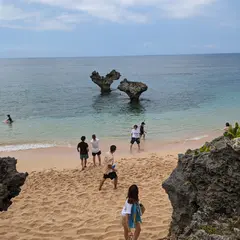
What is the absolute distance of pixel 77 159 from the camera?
19250 mm

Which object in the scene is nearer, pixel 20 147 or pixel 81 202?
pixel 81 202

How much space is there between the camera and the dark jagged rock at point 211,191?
5414mm

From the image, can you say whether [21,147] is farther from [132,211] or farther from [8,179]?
[132,211]

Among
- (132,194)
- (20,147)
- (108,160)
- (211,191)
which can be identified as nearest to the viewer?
(211,191)

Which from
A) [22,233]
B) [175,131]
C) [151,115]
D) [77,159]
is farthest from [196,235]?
[151,115]

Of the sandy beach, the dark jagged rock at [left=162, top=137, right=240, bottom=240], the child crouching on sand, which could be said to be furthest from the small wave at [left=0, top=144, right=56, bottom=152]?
the dark jagged rock at [left=162, top=137, right=240, bottom=240]

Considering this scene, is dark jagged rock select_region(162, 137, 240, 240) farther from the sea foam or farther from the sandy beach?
the sea foam

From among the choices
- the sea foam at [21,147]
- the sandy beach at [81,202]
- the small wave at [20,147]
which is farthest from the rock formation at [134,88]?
the sandy beach at [81,202]

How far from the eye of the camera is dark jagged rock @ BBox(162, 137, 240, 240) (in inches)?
213

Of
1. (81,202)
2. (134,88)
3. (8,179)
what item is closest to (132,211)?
(8,179)

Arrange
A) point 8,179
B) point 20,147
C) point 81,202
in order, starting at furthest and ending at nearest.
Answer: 1. point 20,147
2. point 81,202
3. point 8,179

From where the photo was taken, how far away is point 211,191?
20.3 feet

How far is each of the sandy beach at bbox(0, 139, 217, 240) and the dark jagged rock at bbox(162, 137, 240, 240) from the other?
7.68ft

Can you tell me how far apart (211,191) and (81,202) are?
627 centimetres
